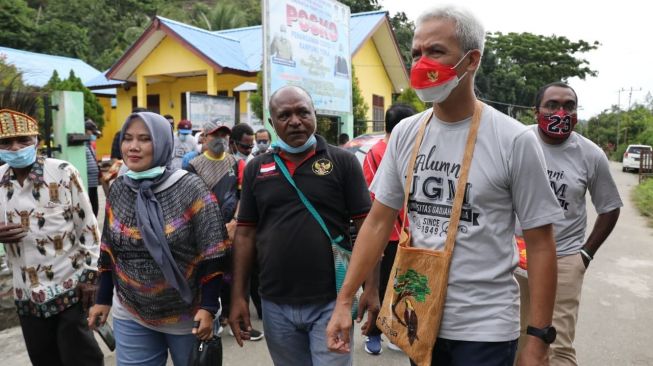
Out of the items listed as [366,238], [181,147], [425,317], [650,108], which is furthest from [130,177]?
[650,108]

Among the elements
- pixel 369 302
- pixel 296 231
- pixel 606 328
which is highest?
pixel 296 231

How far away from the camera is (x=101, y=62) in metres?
→ 33.5

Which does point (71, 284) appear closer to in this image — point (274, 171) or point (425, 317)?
point (274, 171)

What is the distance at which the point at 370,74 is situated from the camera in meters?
22.4

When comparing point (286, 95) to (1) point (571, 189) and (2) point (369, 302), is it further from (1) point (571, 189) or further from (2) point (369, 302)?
(1) point (571, 189)

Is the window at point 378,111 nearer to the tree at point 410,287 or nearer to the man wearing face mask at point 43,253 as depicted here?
the man wearing face mask at point 43,253

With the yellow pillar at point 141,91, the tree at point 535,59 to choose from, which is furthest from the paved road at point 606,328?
the tree at point 535,59

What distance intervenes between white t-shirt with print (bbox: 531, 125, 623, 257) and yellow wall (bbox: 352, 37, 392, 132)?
17721mm

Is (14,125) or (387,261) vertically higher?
(14,125)

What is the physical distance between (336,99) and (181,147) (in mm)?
7739

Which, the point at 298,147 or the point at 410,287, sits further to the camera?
the point at 298,147

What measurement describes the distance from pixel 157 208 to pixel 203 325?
23.0 inches

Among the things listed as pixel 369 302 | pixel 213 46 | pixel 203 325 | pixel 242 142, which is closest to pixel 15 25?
pixel 213 46

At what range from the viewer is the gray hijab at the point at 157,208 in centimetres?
238
